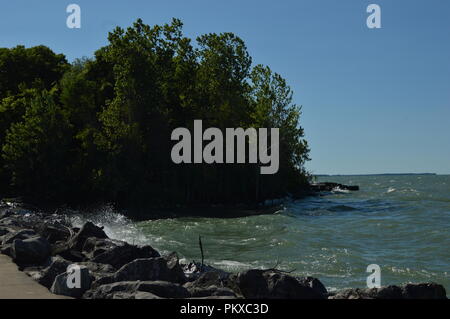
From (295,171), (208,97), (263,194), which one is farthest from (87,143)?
(295,171)

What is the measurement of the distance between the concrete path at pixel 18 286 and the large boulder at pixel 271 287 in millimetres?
3701

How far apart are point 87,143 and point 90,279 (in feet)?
129

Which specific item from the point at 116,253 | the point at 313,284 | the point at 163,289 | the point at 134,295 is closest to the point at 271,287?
the point at 313,284

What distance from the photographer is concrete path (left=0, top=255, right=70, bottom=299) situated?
33.4 ft

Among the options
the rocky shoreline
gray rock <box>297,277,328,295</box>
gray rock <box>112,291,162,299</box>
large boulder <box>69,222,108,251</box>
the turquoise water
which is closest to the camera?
gray rock <box>112,291,162,299</box>

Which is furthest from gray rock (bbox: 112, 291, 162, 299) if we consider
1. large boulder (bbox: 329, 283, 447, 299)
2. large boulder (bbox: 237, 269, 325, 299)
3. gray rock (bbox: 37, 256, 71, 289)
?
large boulder (bbox: 329, 283, 447, 299)

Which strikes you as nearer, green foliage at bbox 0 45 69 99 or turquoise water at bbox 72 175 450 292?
turquoise water at bbox 72 175 450 292

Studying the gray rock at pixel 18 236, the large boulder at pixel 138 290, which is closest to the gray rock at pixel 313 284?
the large boulder at pixel 138 290

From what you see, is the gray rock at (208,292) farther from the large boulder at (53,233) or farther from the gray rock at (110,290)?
the large boulder at (53,233)

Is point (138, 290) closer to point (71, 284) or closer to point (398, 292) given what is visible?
point (71, 284)

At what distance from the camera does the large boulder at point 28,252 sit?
44.7ft

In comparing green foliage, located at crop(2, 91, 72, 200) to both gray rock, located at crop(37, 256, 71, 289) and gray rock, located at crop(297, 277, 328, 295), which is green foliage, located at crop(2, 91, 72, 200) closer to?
gray rock, located at crop(37, 256, 71, 289)

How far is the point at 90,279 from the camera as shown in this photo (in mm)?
11352

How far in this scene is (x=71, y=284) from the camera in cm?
Answer: 1066
